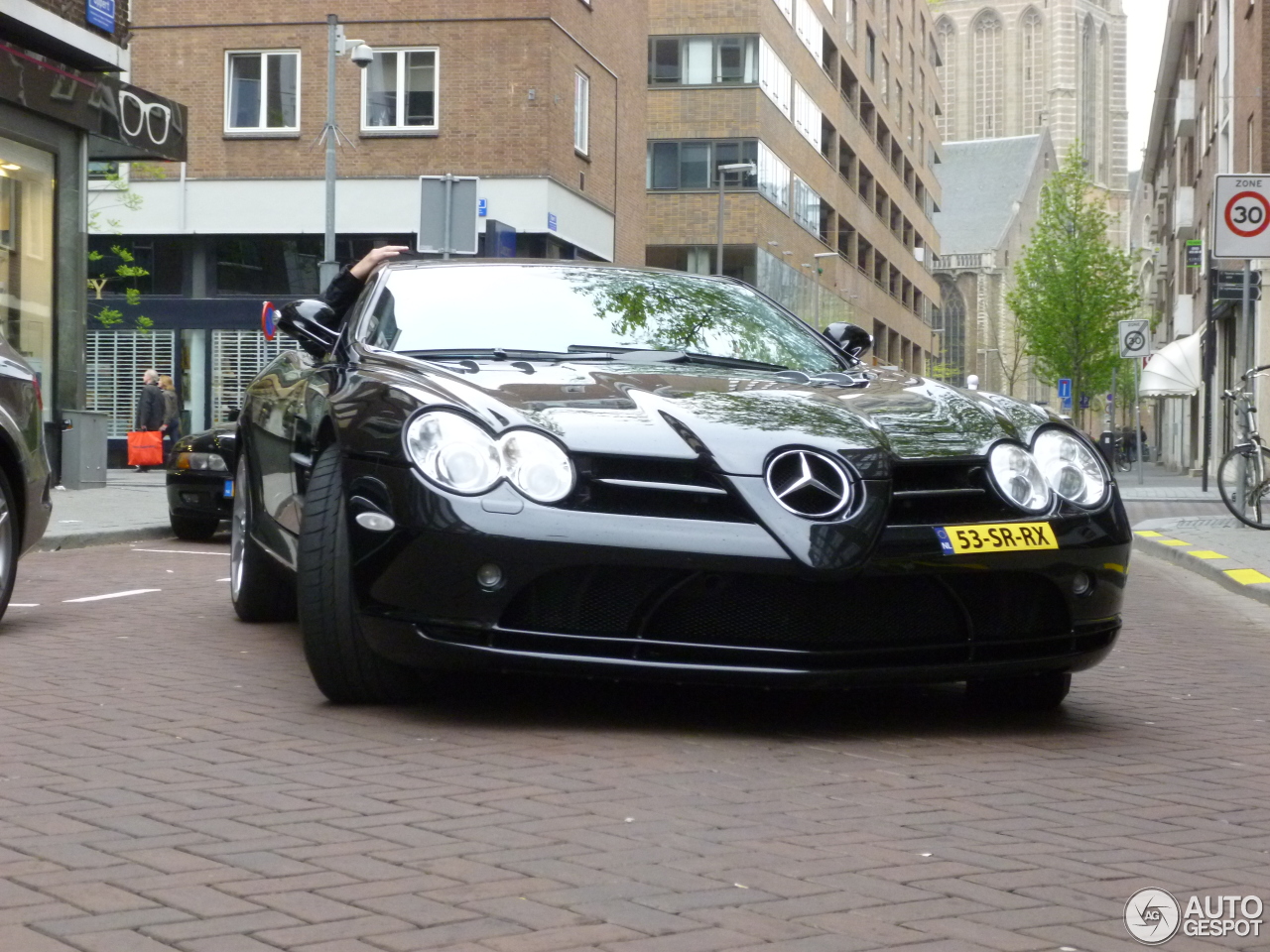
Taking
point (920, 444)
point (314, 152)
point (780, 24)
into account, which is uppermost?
point (780, 24)

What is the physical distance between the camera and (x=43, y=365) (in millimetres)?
19672

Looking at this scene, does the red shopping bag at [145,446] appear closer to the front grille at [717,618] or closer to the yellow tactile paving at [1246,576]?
the yellow tactile paving at [1246,576]

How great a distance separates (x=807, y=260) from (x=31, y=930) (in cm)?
5312

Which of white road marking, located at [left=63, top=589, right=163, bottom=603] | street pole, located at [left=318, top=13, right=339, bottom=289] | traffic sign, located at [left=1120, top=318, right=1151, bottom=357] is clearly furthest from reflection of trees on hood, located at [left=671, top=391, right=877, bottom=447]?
traffic sign, located at [left=1120, top=318, right=1151, bottom=357]

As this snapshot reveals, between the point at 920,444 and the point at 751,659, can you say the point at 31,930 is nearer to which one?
the point at 751,659

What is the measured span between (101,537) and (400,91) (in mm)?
19773

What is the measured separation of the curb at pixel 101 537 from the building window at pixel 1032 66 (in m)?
110

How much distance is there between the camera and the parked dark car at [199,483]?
13.2 metres

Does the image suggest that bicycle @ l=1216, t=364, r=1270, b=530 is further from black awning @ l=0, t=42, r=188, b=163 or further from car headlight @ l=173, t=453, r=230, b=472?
black awning @ l=0, t=42, r=188, b=163

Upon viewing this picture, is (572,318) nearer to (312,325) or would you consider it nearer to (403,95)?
(312,325)

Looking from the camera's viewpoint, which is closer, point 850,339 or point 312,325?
point 312,325

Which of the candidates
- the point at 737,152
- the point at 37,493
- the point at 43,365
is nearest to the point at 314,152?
the point at 43,365

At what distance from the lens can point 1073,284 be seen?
2039 inches

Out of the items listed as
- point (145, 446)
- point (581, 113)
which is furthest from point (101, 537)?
point (581, 113)
